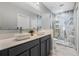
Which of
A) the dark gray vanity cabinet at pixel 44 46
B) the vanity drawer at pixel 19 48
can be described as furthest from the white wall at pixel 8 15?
the dark gray vanity cabinet at pixel 44 46

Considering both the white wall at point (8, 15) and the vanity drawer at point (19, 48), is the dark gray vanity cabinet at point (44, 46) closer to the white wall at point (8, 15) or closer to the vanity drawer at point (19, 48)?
the vanity drawer at point (19, 48)

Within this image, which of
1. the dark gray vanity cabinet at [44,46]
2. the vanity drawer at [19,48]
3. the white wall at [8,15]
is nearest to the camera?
the vanity drawer at [19,48]

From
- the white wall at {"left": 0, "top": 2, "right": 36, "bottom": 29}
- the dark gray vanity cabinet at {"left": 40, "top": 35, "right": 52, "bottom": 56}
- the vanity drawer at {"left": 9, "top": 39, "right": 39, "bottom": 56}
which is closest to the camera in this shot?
the vanity drawer at {"left": 9, "top": 39, "right": 39, "bottom": 56}

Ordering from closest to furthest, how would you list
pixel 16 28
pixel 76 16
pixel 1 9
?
pixel 1 9 → pixel 16 28 → pixel 76 16

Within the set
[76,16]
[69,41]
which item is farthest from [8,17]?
[69,41]

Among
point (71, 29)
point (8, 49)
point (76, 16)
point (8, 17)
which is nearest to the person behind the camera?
point (8, 49)

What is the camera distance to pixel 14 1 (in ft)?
6.61

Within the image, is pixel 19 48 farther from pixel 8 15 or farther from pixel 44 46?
pixel 44 46

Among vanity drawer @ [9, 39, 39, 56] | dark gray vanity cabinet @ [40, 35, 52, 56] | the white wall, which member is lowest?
dark gray vanity cabinet @ [40, 35, 52, 56]

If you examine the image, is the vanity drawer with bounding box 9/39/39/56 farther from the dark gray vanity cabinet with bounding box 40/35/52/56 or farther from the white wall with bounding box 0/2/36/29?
the dark gray vanity cabinet with bounding box 40/35/52/56

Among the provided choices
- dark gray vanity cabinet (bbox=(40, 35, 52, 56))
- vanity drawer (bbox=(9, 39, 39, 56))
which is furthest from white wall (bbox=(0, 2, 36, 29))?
dark gray vanity cabinet (bbox=(40, 35, 52, 56))

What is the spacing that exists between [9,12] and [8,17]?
0.11m

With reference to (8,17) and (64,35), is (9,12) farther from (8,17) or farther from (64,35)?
(64,35)

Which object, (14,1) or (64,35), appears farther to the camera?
(64,35)
